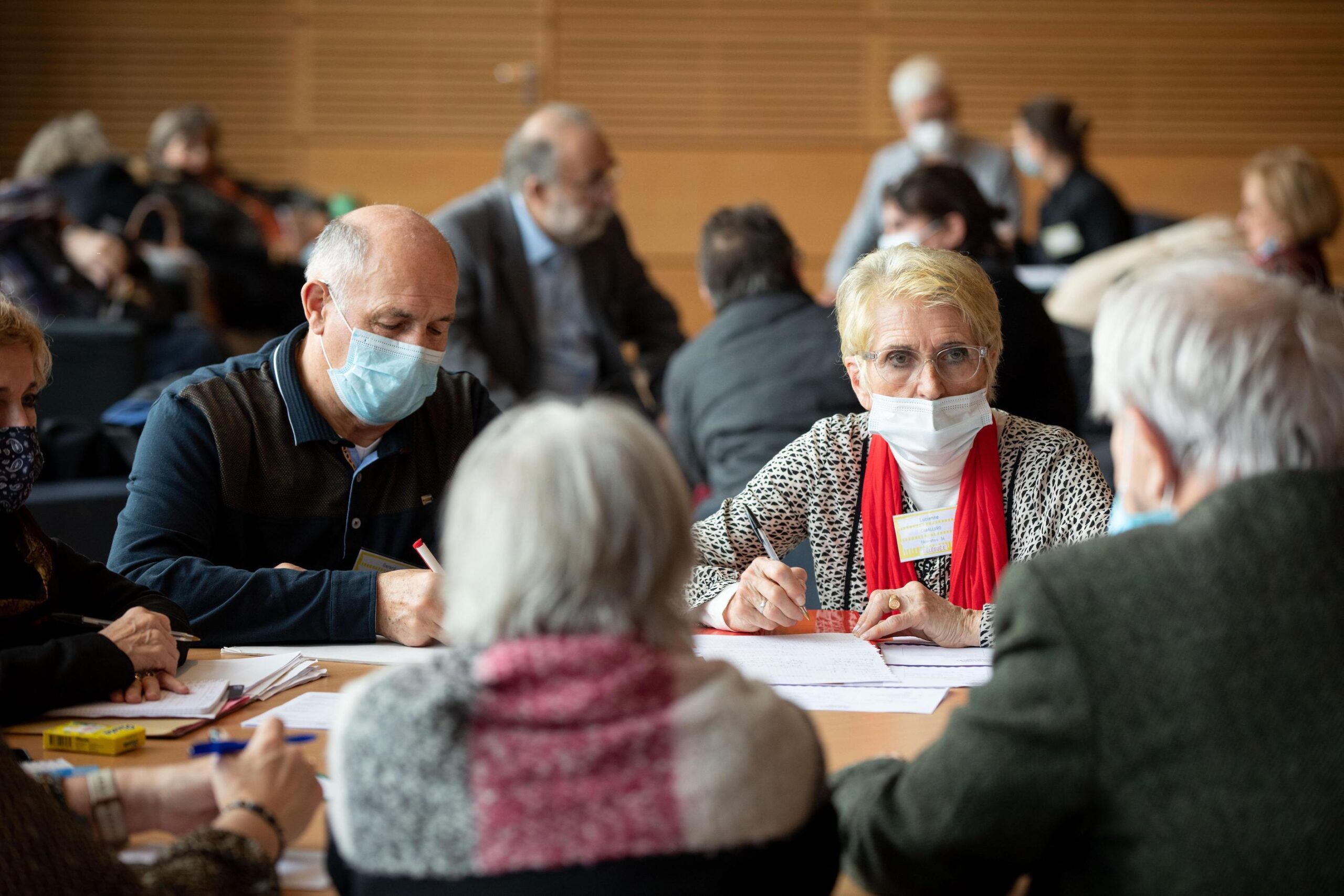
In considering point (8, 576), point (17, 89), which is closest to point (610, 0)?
point (17, 89)

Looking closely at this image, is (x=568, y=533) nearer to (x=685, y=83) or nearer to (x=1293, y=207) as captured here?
(x=1293, y=207)

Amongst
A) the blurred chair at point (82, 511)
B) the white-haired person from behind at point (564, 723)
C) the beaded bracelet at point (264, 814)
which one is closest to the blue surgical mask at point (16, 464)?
the beaded bracelet at point (264, 814)

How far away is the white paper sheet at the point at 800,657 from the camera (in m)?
1.82

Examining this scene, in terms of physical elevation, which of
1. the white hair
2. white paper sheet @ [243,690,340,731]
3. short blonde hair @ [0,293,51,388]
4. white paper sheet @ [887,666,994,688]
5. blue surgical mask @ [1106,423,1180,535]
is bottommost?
white paper sheet @ [887,666,994,688]

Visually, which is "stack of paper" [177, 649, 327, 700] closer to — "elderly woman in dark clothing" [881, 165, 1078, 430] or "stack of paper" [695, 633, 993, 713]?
"stack of paper" [695, 633, 993, 713]

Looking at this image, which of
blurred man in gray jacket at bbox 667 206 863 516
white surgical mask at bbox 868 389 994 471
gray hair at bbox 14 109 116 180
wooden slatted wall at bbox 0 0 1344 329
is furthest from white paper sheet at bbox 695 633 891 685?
wooden slatted wall at bbox 0 0 1344 329

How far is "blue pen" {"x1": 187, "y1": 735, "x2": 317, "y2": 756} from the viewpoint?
1493mm

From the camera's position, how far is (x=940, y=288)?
2.27m

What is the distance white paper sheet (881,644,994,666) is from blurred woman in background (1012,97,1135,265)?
4514 millimetres

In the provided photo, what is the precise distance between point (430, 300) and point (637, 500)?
132 cm

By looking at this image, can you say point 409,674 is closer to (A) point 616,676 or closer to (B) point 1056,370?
(A) point 616,676

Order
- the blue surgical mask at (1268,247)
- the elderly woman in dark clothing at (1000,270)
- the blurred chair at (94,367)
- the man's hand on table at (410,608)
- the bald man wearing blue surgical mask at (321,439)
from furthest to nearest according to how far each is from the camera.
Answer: the blue surgical mask at (1268,247)
the blurred chair at (94,367)
the elderly woman in dark clothing at (1000,270)
the bald man wearing blue surgical mask at (321,439)
the man's hand on table at (410,608)

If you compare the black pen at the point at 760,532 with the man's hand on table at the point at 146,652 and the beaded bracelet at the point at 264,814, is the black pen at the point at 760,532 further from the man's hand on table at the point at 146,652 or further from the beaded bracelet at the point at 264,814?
the beaded bracelet at the point at 264,814

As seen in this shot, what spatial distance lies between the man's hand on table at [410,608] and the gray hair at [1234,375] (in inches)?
44.4
